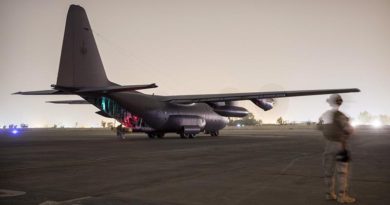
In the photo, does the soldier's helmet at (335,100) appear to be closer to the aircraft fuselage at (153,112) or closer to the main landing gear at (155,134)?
the aircraft fuselage at (153,112)

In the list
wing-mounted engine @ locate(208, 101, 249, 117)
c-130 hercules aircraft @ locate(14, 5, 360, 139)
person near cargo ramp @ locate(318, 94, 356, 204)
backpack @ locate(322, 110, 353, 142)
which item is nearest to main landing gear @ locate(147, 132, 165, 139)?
c-130 hercules aircraft @ locate(14, 5, 360, 139)

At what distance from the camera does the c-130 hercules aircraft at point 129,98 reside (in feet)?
84.2

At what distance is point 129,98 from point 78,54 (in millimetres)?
6115

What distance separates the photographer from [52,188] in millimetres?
8422

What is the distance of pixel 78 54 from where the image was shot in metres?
25.9

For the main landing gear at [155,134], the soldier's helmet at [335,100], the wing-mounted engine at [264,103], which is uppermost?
the wing-mounted engine at [264,103]

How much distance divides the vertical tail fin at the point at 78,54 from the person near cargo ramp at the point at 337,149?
21.2m

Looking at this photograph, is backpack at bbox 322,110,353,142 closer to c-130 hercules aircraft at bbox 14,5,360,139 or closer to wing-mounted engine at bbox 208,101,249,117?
c-130 hercules aircraft at bbox 14,5,360,139

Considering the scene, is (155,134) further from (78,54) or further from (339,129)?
(339,129)

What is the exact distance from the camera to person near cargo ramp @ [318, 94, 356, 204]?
281 inches

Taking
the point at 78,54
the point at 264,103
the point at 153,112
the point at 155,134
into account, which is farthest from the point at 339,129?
the point at 155,134

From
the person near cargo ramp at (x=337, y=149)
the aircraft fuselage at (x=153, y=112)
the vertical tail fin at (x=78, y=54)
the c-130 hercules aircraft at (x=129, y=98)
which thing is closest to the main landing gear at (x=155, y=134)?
the c-130 hercules aircraft at (x=129, y=98)

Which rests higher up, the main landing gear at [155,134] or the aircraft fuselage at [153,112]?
the aircraft fuselage at [153,112]

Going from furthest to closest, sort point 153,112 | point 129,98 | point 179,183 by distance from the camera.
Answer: point 153,112 < point 129,98 < point 179,183
